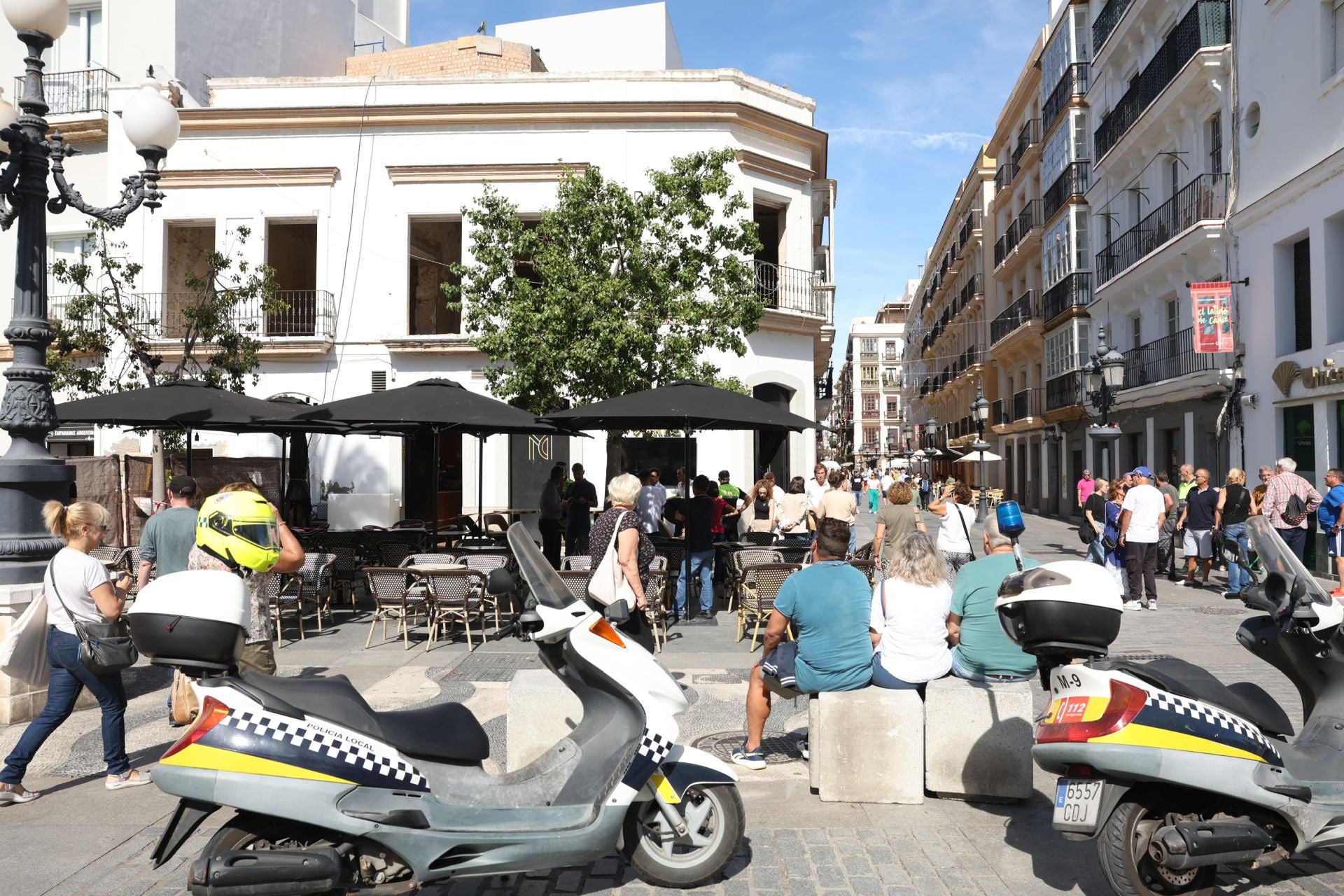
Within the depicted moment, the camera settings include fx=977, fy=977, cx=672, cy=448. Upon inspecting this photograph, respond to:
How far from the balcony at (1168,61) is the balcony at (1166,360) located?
560cm

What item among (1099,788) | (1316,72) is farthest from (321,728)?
(1316,72)

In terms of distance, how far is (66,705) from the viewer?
4.98 m

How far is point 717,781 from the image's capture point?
390cm

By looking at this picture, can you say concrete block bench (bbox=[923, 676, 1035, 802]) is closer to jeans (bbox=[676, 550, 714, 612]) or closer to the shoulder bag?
the shoulder bag

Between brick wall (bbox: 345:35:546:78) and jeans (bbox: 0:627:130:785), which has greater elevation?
brick wall (bbox: 345:35:546:78)

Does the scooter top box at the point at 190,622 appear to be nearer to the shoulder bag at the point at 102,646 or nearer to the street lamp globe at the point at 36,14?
the shoulder bag at the point at 102,646

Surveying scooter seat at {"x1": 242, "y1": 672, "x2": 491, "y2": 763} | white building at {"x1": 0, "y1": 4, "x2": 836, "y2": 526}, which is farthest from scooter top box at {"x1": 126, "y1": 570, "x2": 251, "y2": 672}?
white building at {"x1": 0, "y1": 4, "x2": 836, "y2": 526}

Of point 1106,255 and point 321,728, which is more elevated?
point 1106,255

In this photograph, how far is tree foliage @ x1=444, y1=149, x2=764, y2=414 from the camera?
14.2m

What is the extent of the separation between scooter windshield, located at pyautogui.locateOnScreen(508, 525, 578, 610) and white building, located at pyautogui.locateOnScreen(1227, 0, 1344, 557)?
15055mm

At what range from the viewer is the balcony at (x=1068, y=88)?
30047 mm

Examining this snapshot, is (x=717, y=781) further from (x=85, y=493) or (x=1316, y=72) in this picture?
(x=1316, y=72)

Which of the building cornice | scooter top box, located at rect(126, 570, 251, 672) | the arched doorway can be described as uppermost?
the building cornice

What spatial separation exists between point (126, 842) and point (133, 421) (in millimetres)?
7346
